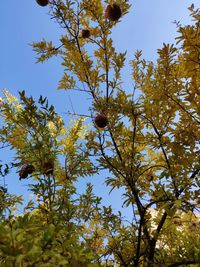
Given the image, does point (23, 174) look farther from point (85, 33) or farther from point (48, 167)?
point (85, 33)

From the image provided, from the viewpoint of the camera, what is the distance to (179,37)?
277 centimetres

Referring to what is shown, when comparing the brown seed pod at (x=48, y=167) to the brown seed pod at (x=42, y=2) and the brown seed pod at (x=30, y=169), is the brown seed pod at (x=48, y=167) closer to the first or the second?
the brown seed pod at (x=30, y=169)

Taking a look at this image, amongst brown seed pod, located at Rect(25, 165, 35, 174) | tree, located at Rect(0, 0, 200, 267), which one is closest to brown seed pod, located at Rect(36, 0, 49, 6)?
tree, located at Rect(0, 0, 200, 267)

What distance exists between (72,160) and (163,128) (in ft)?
3.79

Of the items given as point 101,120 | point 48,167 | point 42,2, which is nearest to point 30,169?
point 48,167

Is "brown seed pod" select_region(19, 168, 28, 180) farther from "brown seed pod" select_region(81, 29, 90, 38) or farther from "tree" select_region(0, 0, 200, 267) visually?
"brown seed pod" select_region(81, 29, 90, 38)

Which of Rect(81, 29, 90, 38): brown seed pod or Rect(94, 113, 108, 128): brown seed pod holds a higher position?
Rect(81, 29, 90, 38): brown seed pod

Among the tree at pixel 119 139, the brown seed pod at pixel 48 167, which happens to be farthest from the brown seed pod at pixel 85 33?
the brown seed pod at pixel 48 167

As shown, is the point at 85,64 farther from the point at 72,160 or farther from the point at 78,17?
Answer: the point at 72,160

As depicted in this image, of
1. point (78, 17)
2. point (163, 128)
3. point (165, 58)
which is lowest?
point (163, 128)

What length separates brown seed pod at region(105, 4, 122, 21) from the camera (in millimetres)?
3355

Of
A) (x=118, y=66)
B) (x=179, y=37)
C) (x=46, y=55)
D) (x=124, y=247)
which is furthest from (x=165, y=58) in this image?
(x=124, y=247)

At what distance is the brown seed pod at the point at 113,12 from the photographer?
11.0 feet

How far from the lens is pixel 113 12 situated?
3361 mm
